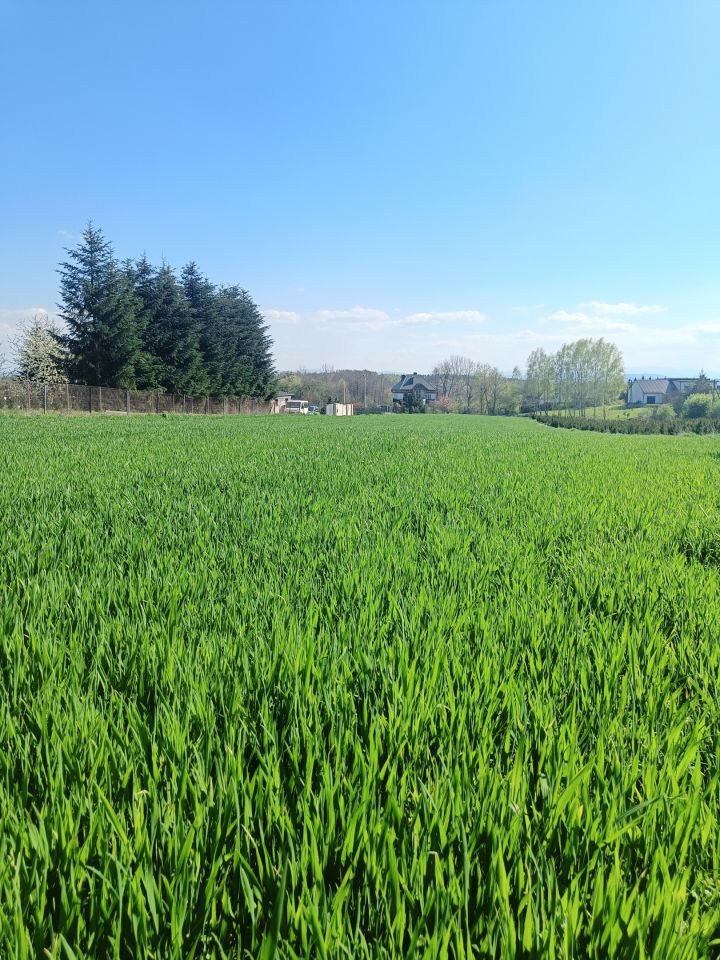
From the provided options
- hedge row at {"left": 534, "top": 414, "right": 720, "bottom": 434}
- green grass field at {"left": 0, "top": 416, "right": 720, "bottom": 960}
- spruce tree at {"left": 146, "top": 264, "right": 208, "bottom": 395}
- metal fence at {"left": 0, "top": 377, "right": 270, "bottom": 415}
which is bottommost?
green grass field at {"left": 0, "top": 416, "right": 720, "bottom": 960}

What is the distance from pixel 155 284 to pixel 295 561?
1937 inches

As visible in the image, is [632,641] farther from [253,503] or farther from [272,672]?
[253,503]

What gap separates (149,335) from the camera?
46562mm

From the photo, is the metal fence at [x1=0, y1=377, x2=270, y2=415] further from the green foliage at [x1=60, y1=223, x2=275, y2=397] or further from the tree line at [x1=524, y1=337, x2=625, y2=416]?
the tree line at [x1=524, y1=337, x2=625, y2=416]

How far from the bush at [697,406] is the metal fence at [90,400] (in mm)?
51573

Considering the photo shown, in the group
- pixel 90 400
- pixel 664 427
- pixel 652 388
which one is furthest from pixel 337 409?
pixel 652 388

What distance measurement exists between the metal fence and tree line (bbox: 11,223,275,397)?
180cm

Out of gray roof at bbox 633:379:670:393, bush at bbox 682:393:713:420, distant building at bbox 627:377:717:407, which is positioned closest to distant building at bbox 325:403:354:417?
bush at bbox 682:393:713:420

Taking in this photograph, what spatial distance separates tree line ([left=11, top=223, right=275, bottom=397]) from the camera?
1634 inches

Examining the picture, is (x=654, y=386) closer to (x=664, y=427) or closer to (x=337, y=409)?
(x=337, y=409)

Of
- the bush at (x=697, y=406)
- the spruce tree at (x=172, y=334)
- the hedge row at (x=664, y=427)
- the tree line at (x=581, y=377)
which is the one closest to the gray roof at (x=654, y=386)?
the tree line at (x=581, y=377)

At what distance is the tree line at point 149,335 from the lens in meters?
41.5

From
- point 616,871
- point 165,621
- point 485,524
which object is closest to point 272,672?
point 165,621

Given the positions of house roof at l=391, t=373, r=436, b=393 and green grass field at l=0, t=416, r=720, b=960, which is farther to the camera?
house roof at l=391, t=373, r=436, b=393
